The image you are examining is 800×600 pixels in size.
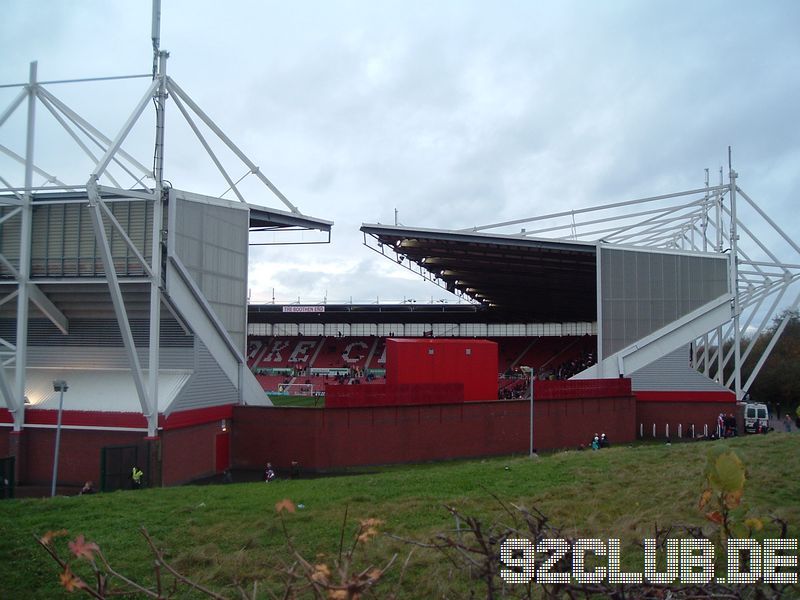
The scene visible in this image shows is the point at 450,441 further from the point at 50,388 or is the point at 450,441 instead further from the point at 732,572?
the point at 732,572

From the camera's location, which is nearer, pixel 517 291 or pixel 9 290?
pixel 9 290

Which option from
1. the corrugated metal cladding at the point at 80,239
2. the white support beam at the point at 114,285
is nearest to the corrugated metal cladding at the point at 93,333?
the corrugated metal cladding at the point at 80,239

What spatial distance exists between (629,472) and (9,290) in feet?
72.9

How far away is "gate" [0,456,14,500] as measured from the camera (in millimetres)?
19281

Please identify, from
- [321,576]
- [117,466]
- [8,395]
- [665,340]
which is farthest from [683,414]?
[321,576]

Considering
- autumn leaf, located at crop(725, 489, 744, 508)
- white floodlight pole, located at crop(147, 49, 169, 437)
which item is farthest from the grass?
white floodlight pole, located at crop(147, 49, 169, 437)

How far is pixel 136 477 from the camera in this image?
63.0 ft

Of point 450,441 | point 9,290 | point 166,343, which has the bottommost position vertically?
point 450,441

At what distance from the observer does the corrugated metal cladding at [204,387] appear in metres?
23.0

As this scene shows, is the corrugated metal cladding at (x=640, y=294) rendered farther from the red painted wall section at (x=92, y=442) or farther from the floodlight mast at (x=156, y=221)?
the floodlight mast at (x=156, y=221)

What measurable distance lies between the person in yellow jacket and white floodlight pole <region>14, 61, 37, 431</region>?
18.1 ft

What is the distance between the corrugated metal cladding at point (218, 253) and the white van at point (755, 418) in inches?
962

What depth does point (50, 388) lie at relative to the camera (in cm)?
2422

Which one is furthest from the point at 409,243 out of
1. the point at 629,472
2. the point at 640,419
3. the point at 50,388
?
the point at 629,472
